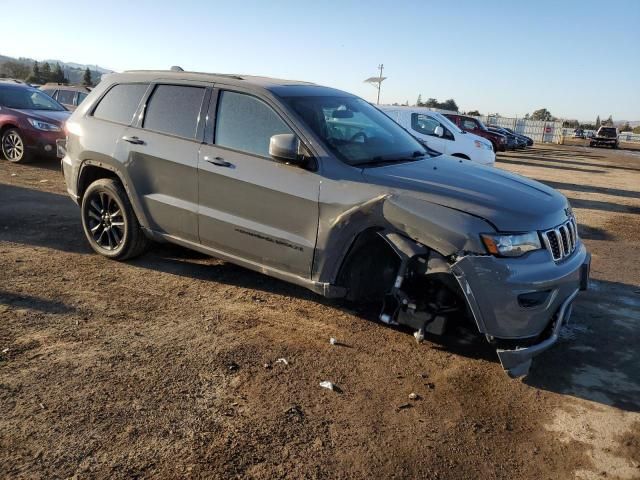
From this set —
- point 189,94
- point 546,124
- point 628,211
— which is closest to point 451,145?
point 628,211

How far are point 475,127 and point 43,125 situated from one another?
59.3 feet

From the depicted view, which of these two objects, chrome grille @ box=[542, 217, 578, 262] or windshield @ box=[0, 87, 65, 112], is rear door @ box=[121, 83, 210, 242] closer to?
chrome grille @ box=[542, 217, 578, 262]

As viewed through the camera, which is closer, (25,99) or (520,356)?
(520,356)

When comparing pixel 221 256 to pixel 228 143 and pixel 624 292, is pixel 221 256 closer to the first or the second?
pixel 228 143

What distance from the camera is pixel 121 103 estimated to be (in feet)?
17.8

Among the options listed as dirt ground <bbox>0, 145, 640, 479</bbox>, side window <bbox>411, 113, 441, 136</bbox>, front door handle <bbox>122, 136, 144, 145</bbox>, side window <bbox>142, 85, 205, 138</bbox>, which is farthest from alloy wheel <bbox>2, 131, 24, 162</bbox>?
side window <bbox>411, 113, 441, 136</bbox>

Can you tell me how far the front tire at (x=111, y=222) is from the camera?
17.4 ft

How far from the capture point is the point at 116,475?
2.61 meters

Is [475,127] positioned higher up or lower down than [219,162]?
higher up

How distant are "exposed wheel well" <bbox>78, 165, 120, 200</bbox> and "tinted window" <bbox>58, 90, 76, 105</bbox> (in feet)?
39.1

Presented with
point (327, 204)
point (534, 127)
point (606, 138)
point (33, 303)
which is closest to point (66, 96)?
point (33, 303)

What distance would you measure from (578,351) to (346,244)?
6.47 feet

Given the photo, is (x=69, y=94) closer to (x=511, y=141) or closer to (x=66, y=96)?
(x=66, y=96)

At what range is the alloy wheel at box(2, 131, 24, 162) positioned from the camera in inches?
439
